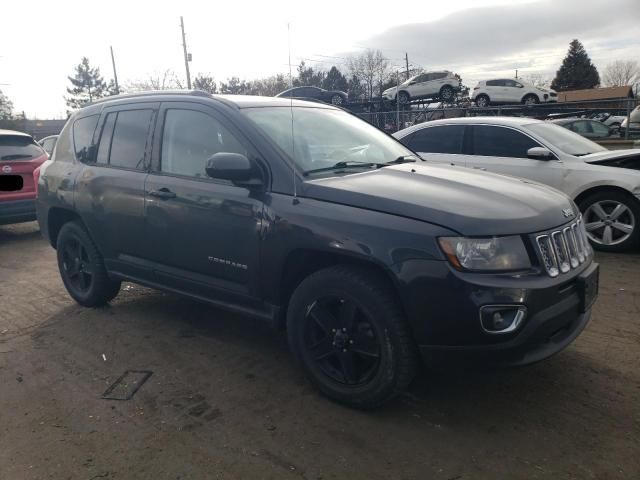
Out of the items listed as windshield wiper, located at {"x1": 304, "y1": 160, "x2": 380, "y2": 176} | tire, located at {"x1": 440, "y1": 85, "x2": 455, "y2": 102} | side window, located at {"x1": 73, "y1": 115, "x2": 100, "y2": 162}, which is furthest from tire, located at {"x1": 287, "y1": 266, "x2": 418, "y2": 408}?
tire, located at {"x1": 440, "y1": 85, "x2": 455, "y2": 102}

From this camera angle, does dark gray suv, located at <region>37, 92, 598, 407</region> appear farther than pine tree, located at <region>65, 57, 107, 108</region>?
No

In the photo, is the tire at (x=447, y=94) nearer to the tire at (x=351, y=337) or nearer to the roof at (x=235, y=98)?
the roof at (x=235, y=98)

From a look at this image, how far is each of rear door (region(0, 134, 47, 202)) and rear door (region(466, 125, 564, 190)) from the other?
6557mm

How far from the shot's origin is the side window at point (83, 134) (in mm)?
4785

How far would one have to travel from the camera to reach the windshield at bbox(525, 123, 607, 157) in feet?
22.5

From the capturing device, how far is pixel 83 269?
16.3 ft

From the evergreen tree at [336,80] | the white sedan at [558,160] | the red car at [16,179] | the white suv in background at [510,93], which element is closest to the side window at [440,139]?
the white sedan at [558,160]

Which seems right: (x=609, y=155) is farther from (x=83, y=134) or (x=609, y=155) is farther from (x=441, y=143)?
(x=83, y=134)

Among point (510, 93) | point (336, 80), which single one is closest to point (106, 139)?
point (510, 93)

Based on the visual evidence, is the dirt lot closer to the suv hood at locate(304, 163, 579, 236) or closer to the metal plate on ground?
the metal plate on ground

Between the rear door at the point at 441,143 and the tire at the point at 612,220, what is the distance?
5.61ft

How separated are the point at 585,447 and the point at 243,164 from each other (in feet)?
7.83

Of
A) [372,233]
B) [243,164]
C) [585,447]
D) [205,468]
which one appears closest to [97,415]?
[205,468]

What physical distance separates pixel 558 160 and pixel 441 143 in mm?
1547
